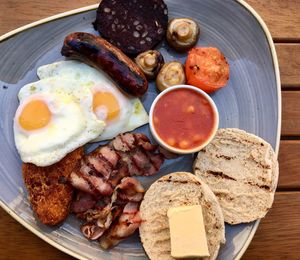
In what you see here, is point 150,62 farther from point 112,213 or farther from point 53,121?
point 112,213

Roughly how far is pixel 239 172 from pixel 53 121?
41.7 inches

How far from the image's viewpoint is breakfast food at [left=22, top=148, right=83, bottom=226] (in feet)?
8.80

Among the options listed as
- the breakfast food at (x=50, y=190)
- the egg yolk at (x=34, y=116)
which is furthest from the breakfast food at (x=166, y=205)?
the egg yolk at (x=34, y=116)

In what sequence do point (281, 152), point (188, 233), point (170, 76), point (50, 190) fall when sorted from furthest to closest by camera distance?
point (281, 152), point (170, 76), point (50, 190), point (188, 233)

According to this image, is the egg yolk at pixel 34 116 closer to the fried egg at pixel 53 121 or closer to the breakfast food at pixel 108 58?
the fried egg at pixel 53 121

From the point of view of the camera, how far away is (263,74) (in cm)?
296

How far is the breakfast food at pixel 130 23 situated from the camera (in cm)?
283

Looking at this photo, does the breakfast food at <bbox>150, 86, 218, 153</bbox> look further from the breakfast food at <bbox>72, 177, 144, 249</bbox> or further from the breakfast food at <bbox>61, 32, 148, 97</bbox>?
the breakfast food at <bbox>72, 177, 144, 249</bbox>

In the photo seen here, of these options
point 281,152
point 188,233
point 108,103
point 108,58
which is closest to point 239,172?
point 281,152

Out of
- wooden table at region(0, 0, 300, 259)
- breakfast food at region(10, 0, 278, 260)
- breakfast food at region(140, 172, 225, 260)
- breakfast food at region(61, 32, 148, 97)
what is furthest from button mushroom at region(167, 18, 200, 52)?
breakfast food at region(140, 172, 225, 260)

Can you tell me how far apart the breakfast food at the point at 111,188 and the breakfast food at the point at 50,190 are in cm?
5

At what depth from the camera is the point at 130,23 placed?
284 centimetres

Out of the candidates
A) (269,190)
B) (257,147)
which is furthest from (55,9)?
(269,190)

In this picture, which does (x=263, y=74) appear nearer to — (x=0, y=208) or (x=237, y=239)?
(x=237, y=239)
